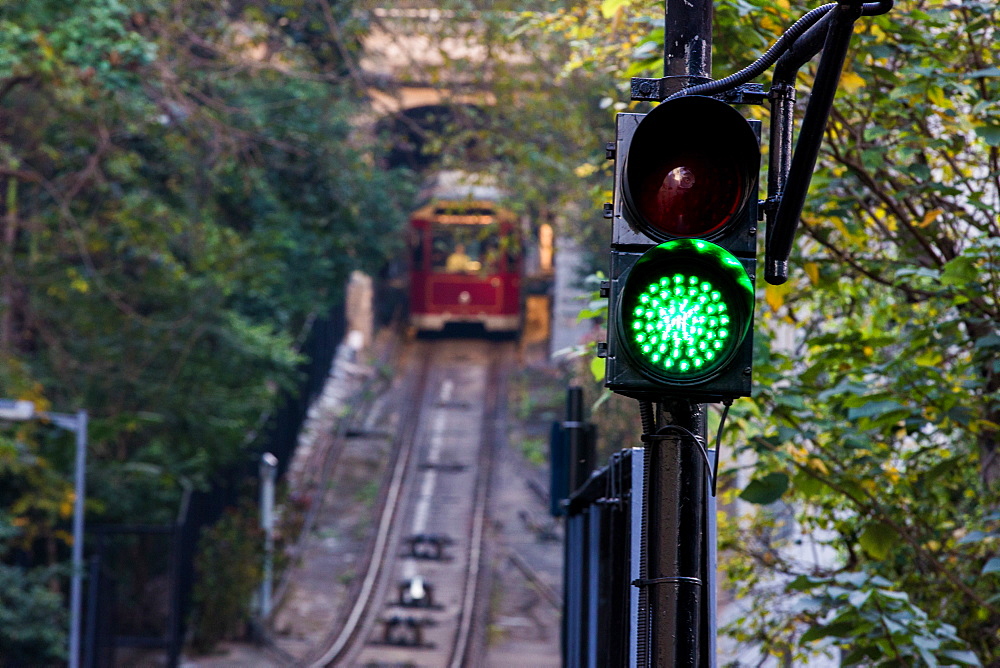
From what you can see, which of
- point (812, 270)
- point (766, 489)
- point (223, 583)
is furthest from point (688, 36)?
point (223, 583)

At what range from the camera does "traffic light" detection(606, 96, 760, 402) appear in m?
2.71

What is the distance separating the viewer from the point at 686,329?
2717 mm

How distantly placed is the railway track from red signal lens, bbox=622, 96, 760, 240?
1459 centimetres

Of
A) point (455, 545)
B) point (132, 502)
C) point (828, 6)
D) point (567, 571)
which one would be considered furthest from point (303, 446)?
point (828, 6)

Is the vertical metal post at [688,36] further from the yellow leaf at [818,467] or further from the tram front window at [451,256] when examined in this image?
the tram front window at [451,256]

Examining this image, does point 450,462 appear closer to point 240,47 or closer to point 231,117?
point 231,117

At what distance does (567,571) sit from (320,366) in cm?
2160

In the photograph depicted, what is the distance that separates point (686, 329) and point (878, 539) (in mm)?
3239

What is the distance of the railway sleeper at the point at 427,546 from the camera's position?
2141cm

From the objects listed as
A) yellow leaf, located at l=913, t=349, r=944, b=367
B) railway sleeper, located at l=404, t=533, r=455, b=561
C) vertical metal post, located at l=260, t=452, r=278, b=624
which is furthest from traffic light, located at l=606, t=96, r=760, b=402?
railway sleeper, located at l=404, t=533, r=455, b=561

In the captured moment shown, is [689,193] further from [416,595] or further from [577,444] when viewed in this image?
[416,595]

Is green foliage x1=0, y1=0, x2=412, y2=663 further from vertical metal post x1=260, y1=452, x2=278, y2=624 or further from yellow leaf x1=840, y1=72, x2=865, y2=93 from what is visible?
yellow leaf x1=840, y1=72, x2=865, y2=93

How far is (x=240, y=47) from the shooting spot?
15.0 metres

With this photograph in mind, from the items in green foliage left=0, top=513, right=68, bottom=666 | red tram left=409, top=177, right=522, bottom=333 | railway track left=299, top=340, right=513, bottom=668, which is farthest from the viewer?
red tram left=409, top=177, right=522, bottom=333
